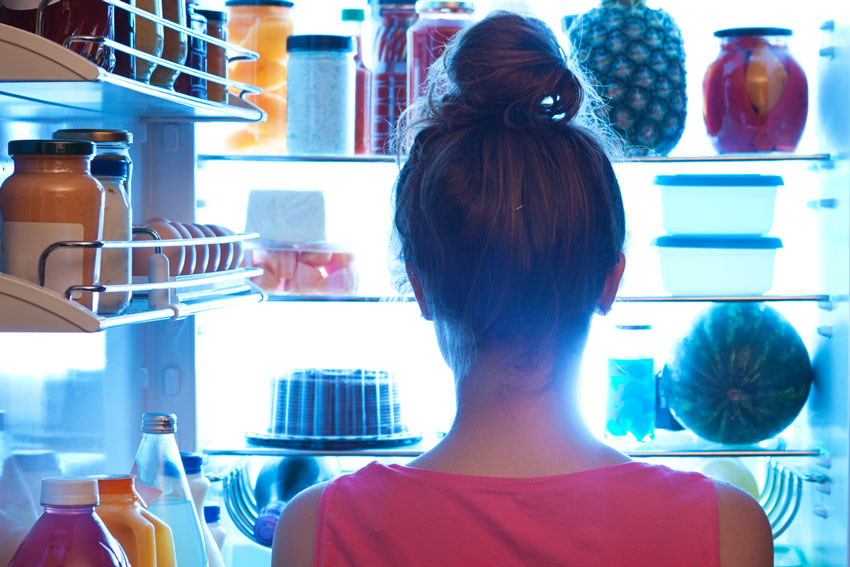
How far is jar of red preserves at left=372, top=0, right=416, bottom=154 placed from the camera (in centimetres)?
181

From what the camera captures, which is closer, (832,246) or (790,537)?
(832,246)

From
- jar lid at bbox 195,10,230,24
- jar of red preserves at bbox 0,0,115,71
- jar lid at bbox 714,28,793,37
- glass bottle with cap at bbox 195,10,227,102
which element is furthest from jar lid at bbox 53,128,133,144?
jar lid at bbox 714,28,793,37

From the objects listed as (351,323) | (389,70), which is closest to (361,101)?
(389,70)

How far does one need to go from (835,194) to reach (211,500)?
1.24 m

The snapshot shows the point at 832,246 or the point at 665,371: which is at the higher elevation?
the point at 832,246

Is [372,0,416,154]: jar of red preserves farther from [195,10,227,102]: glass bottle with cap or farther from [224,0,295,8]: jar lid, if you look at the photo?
[195,10,227,102]: glass bottle with cap

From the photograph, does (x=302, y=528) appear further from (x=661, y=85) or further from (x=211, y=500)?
(x=661, y=85)

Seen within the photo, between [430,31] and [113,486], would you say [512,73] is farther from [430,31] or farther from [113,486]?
[430,31]


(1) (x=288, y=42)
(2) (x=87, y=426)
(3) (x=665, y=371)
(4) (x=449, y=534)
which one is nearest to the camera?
(4) (x=449, y=534)

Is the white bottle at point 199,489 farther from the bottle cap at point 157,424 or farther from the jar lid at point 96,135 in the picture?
the jar lid at point 96,135

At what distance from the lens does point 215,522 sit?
1532 mm

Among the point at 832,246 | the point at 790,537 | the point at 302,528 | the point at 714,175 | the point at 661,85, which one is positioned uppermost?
the point at 661,85

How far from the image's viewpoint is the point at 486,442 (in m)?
0.86

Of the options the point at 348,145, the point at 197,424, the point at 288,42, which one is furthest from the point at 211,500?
the point at 288,42
